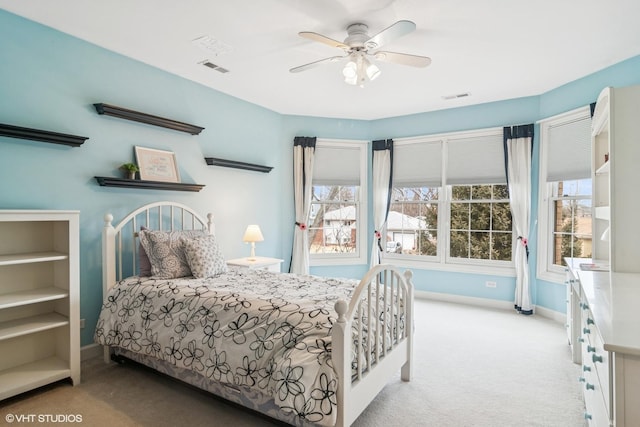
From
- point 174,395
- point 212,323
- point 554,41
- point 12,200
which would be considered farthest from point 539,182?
point 12,200

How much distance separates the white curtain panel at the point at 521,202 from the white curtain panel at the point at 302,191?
2673 mm

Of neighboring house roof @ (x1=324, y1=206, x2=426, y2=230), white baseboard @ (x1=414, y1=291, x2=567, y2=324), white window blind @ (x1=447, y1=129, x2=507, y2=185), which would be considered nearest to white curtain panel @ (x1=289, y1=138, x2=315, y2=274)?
neighboring house roof @ (x1=324, y1=206, x2=426, y2=230)

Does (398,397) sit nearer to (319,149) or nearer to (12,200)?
(12,200)

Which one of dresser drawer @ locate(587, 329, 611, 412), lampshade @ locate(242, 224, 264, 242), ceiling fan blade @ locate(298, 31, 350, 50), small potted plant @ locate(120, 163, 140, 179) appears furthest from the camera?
lampshade @ locate(242, 224, 264, 242)

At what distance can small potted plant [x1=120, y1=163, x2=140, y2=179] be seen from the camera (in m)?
3.23

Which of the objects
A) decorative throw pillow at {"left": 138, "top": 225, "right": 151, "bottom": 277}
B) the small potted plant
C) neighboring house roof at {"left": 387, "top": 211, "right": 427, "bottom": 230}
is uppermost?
the small potted plant

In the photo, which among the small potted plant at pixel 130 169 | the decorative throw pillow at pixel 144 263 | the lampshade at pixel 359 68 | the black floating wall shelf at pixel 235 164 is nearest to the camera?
the lampshade at pixel 359 68

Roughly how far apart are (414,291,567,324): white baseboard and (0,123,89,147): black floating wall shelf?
4.57m

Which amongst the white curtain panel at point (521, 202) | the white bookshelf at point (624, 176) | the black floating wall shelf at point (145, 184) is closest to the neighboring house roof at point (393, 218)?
the white curtain panel at point (521, 202)

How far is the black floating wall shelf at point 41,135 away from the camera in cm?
253

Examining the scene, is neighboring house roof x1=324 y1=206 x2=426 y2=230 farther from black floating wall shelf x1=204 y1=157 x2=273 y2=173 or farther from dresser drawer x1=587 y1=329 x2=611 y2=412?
dresser drawer x1=587 y1=329 x2=611 y2=412

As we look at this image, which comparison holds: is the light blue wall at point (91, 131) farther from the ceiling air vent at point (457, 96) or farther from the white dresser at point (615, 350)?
the white dresser at point (615, 350)

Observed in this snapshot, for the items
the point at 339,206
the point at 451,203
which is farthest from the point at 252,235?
the point at 451,203

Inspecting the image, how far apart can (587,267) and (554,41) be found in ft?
6.16
